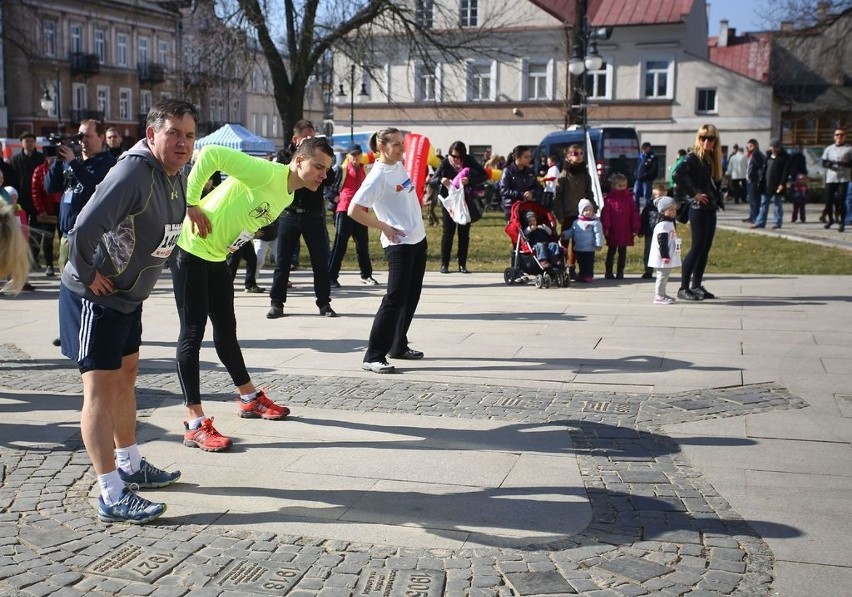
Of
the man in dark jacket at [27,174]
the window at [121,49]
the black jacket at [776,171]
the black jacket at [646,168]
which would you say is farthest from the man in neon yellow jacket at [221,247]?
the window at [121,49]

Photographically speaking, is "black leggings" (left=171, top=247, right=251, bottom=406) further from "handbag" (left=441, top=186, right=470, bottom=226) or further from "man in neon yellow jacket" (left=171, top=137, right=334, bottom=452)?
"handbag" (left=441, top=186, right=470, bottom=226)

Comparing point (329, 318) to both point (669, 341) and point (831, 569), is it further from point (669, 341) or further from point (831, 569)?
point (831, 569)

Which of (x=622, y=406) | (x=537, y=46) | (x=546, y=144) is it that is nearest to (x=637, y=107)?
(x=537, y=46)

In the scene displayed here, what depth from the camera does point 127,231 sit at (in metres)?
4.71

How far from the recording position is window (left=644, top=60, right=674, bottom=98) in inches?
2034

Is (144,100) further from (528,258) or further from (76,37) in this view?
(528,258)

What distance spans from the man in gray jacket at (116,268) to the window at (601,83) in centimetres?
4933

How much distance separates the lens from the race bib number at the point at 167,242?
484 centimetres

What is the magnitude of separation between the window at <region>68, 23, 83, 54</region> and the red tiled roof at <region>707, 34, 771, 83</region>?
43.5m

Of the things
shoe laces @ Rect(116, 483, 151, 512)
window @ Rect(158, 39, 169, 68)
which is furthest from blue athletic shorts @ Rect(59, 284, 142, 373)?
window @ Rect(158, 39, 169, 68)

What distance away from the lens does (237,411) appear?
22.3ft

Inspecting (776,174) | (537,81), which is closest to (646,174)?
(776,174)

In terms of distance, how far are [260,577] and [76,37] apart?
67120 mm

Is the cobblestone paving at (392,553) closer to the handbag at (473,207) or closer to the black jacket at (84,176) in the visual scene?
the black jacket at (84,176)
